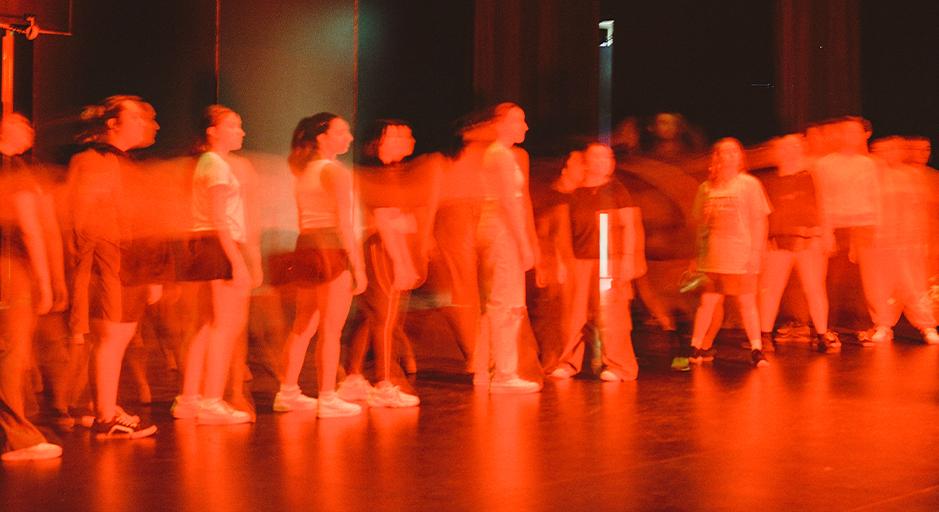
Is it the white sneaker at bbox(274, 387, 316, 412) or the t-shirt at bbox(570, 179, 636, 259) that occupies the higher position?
the t-shirt at bbox(570, 179, 636, 259)

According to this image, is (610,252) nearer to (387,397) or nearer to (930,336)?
(387,397)

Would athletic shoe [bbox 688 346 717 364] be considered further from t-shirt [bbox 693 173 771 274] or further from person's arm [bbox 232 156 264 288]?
person's arm [bbox 232 156 264 288]

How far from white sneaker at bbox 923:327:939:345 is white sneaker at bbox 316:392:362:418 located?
5.36m

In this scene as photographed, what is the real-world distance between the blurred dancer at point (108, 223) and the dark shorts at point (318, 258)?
77cm

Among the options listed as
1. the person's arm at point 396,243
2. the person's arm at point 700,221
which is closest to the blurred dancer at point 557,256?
the person's arm at point 700,221

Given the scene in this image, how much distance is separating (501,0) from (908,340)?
15.0 feet

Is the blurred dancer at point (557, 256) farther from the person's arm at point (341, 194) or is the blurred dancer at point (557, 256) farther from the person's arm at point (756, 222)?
the person's arm at point (341, 194)

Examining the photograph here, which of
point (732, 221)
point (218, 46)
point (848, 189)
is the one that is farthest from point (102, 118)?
point (848, 189)

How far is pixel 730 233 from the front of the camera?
8.01m

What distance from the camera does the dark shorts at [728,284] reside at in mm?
8055

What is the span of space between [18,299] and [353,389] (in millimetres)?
2198

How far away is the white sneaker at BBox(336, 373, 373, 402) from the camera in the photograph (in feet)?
22.2

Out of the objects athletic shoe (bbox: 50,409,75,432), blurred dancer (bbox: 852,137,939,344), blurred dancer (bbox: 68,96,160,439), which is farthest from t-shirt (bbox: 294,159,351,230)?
blurred dancer (bbox: 852,137,939,344)

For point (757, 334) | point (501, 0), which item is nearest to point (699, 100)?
point (501, 0)
